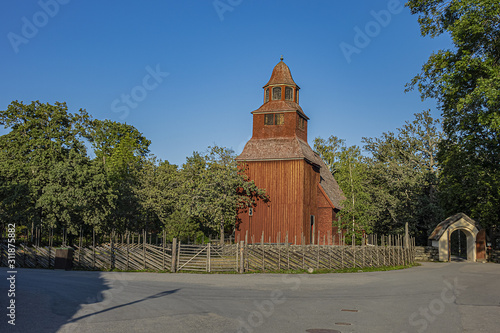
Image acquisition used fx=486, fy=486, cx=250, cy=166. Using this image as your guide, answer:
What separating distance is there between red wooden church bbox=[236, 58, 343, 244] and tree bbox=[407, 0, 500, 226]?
46.8 ft

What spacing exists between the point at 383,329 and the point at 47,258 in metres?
24.5

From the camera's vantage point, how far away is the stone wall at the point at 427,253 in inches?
1636

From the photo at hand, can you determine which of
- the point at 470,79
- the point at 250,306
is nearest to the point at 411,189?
the point at 470,79

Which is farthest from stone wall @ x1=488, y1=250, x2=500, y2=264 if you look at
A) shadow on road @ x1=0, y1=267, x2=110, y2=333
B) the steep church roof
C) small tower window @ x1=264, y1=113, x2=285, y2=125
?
shadow on road @ x1=0, y1=267, x2=110, y2=333

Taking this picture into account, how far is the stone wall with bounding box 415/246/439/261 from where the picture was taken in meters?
Result: 41.6

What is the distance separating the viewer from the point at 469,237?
4053cm

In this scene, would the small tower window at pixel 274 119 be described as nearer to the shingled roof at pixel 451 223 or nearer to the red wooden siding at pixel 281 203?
the red wooden siding at pixel 281 203

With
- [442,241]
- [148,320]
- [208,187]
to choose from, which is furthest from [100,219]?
[148,320]

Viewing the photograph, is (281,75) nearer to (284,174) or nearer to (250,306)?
(284,174)

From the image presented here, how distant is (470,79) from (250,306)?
66.1 feet

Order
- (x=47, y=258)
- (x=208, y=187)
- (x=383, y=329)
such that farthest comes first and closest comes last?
(x=208, y=187) → (x=47, y=258) → (x=383, y=329)

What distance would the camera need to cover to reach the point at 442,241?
40.5m

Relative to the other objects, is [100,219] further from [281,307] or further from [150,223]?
[281,307]

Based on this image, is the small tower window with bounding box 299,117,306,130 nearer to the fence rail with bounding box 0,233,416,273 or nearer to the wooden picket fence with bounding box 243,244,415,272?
the wooden picket fence with bounding box 243,244,415,272
